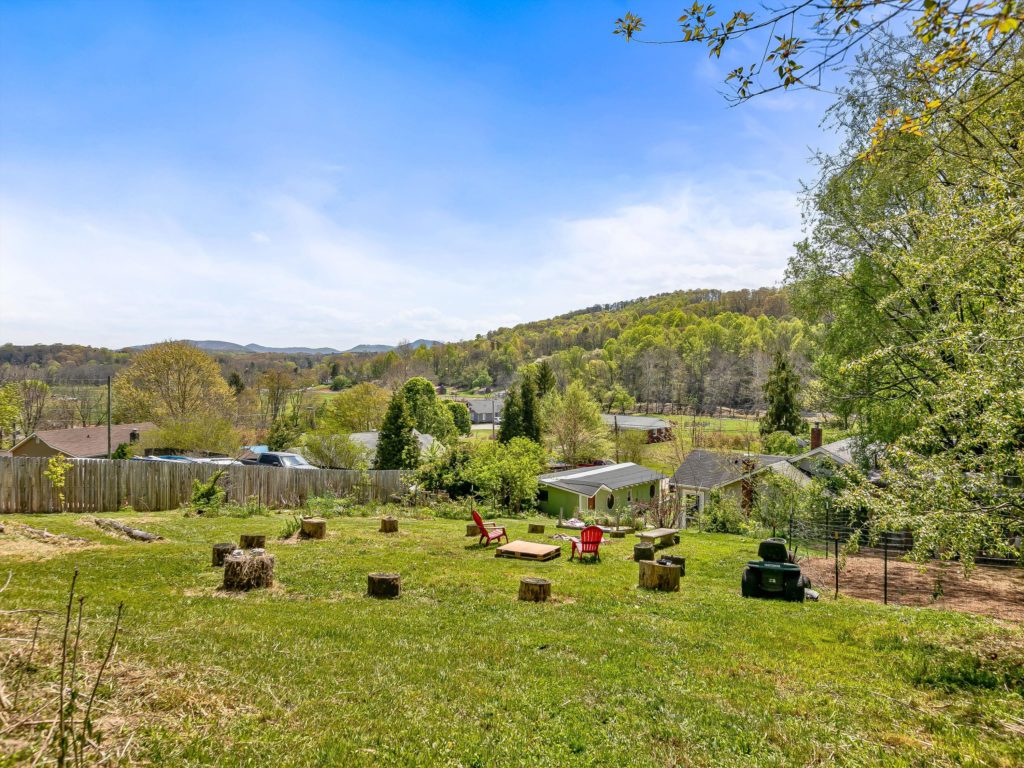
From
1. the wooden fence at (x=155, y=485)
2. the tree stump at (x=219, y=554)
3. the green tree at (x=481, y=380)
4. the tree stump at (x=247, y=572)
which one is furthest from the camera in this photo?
the green tree at (x=481, y=380)

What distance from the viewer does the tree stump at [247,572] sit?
26.0 ft

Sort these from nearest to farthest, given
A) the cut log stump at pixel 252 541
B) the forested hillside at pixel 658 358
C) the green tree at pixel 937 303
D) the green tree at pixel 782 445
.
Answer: the green tree at pixel 937 303 < the cut log stump at pixel 252 541 < the green tree at pixel 782 445 < the forested hillside at pixel 658 358

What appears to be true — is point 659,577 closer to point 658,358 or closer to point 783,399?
point 783,399

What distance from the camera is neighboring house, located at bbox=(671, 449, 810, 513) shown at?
82.7 ft

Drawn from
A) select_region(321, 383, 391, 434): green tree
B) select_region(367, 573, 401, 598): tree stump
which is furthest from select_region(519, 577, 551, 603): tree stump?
select_region(321, 383, 391, 434): green tree

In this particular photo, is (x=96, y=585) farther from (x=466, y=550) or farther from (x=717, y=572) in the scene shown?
(x=717, y=572)

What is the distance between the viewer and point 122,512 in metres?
16.4

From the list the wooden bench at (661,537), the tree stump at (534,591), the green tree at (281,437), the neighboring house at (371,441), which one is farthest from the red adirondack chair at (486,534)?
the green tree at (281,437)

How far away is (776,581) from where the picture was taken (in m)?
9.05

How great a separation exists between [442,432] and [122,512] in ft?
93.9

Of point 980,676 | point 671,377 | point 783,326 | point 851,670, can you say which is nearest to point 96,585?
point 851,670

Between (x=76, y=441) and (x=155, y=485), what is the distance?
71.9 feet

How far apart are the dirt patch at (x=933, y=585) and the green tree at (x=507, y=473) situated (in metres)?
10.2

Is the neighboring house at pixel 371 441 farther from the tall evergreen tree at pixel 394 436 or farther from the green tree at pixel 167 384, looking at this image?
the green tree at pixel 167 384
